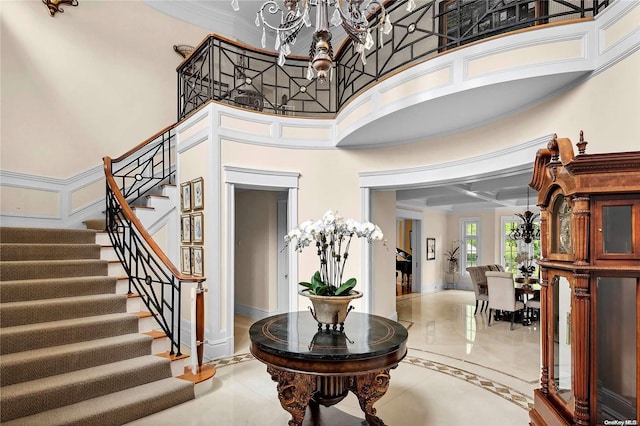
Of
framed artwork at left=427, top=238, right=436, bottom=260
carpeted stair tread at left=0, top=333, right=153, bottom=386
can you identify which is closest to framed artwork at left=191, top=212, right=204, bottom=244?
carpeted stair tread at left=0, top=333, right=153, bottom=386

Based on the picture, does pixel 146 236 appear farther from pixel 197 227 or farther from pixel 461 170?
pixel 461 170

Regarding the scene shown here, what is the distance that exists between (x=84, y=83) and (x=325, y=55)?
16.5 feet

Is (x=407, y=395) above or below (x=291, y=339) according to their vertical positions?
below

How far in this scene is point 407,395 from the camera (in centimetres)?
334

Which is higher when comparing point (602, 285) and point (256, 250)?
point (602, 285)

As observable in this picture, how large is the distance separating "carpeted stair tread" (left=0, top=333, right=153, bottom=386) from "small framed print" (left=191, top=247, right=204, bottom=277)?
122 cm

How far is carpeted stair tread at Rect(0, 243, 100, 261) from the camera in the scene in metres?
3.52

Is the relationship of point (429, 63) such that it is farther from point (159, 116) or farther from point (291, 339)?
point (159, 116)

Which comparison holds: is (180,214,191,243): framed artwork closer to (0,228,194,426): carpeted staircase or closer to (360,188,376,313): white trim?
(0,228,194,426): carpeted staircase

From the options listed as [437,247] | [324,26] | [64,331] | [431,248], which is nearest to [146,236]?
[64,331]

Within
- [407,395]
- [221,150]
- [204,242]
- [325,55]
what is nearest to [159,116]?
[221,150]

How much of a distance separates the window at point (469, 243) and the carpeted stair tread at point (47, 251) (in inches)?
388

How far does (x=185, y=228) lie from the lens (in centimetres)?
494

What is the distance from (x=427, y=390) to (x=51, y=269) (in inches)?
159
